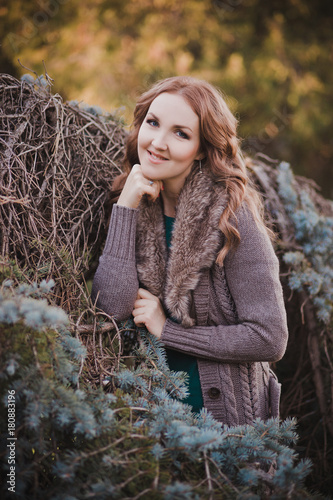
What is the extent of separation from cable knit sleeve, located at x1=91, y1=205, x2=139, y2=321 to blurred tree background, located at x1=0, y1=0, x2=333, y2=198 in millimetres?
4039

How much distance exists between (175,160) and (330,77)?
516cm

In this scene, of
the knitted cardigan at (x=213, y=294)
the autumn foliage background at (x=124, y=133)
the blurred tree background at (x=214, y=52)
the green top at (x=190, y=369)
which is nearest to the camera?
the autumn foliage background at (x=124, y=133)

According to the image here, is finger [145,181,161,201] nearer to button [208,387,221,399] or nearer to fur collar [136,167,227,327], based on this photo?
fur collar [136,167,227,327]

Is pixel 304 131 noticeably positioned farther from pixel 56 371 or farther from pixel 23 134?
pixel 56 371

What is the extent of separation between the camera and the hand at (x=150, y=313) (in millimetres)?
1838

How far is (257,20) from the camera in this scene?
6.03 meters

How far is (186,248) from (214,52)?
5.10 meters

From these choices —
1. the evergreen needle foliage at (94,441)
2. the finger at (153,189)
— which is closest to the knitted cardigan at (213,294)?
the finger at (153,189)

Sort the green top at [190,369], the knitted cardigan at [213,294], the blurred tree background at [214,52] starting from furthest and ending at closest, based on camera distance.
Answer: the blurred tree background at [214,52], the green top at [190,369], the knitted cardigan at [213,294]

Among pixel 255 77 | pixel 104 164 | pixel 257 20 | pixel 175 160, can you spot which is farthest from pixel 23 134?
pixel 257 20

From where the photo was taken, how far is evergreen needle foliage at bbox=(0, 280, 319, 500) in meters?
1.10

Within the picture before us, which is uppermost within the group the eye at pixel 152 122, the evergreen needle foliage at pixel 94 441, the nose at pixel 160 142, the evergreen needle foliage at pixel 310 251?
the eye at pixel 152 122

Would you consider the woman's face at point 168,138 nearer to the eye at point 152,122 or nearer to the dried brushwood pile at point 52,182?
the eye at point 152,122

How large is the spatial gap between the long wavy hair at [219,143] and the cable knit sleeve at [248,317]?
2.3 inches
